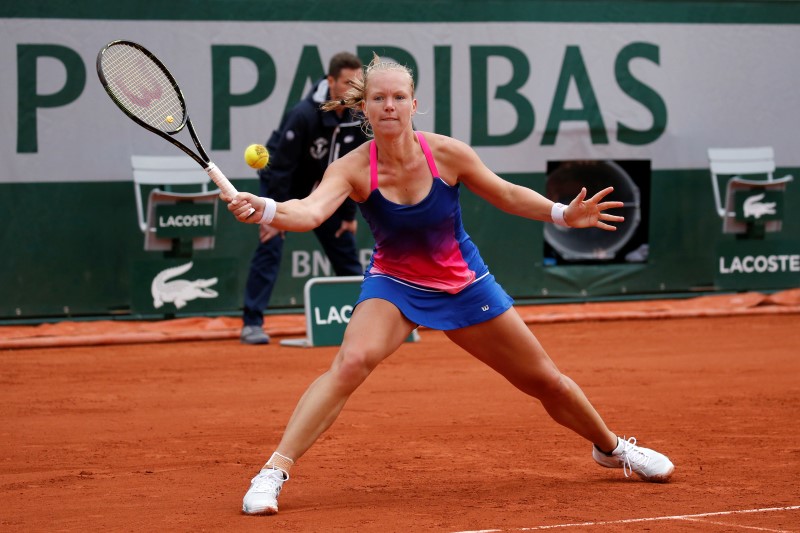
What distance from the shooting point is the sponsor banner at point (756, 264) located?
10.8 metres

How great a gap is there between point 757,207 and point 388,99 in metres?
7.06

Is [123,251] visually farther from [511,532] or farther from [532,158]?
[511,532]

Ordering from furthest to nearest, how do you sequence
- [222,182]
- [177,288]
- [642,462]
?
[177,288] < [642,462] < [222,182]

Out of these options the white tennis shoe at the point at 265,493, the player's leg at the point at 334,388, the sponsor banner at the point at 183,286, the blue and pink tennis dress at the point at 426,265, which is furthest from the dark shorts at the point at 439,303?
the sponsor banner at the point at 183,286

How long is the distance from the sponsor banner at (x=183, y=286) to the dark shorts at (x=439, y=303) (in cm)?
504

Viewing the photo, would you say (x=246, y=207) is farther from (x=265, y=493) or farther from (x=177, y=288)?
(x=177, y=288)

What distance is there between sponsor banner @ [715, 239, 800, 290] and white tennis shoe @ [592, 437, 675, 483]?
626 cm

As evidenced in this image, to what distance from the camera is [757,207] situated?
10.7 m

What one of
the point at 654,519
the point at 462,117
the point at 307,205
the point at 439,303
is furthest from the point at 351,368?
the point at 462,117

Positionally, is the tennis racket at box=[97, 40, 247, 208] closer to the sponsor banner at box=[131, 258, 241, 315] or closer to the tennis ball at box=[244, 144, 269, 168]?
the tennis ball at box=[244, 144, 269, 168]

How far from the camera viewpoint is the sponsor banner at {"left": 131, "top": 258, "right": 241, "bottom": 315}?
365 inches

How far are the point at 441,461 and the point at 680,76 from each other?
640 cm

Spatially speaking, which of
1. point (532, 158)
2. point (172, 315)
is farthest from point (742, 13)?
point (172, 315)

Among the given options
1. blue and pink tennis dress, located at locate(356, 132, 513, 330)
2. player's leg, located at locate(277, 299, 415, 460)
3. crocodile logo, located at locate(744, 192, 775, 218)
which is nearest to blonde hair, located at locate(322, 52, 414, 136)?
blue and pink tennis dress, located at locate(356, 132, 513, 330)
